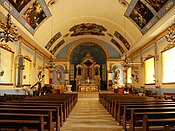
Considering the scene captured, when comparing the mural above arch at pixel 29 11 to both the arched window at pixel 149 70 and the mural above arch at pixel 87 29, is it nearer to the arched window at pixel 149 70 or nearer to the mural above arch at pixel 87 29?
the mural above arch at pixel 87 29

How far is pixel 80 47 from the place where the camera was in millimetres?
26609

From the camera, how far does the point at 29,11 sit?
39.5ft

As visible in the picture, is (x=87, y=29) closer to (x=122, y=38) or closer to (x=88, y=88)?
(x=122, y=38)

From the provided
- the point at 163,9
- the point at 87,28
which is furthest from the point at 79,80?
the point at 163,9

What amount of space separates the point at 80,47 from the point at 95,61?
2.67m

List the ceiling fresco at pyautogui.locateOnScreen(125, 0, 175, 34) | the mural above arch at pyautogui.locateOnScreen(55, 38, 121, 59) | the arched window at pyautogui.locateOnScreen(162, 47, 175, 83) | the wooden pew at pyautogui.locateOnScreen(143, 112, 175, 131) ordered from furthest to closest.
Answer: the mural above arch at pyautogui.locateOnScreen(55, 38, 121, 59)
the arched window at pyautogui.locateOnScreen(162, 47, 175, 83)
the ceiling fresco at pyautogui.locateOnScreen(125, 0, 175, 34)
the wooden pew at pyautogui.locateOnScreen(143, 112, 175, 131)

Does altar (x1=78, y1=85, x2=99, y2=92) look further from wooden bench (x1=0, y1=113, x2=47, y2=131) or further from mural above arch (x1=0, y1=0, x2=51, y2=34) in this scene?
wooden bench (x1=0, y1=113, x2=47, y2=131)

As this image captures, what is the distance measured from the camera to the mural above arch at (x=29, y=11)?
10.0 metres

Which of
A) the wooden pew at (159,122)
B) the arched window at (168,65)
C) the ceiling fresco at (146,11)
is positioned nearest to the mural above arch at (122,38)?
the ceiling fresco at (146,11)

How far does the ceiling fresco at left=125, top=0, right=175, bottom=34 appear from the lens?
10242 millimetres

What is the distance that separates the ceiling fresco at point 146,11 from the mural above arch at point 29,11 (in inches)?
223

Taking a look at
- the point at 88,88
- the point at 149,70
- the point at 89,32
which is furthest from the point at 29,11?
the point at 88,88

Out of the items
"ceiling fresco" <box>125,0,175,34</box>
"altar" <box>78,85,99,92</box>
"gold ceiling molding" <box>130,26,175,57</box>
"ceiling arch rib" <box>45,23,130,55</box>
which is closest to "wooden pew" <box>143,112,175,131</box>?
"ceiling fresco" <box>125,0,175,34</box>

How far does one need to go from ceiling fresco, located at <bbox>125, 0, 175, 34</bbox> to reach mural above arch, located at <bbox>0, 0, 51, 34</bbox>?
5673 mm
